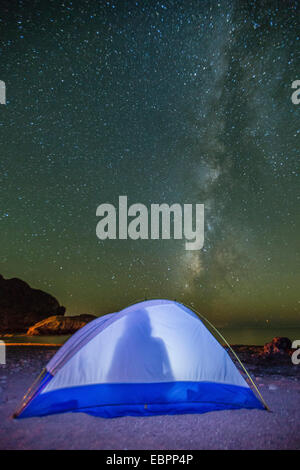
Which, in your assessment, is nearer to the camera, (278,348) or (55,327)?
(278,348)

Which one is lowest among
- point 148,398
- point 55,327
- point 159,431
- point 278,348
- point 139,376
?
point 55,327

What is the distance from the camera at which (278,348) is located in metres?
13.8

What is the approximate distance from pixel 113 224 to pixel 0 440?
28.1ft

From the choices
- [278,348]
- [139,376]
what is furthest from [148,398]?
[278,348]

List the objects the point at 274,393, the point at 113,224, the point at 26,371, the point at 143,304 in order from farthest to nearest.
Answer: the point at 113,224 → the point at 26,371 → the point at 274,393 → the point at 143,304

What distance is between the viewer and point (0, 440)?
3.89m

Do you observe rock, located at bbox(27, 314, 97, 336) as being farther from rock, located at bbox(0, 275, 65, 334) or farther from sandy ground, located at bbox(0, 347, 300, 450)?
rock, located at bbox(0, 275, 65, 334)

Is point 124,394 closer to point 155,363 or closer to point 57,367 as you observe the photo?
point 155,363

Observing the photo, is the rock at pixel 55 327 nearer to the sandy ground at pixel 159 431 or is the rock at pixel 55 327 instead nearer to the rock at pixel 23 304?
the sandy ground at pixel 159 431

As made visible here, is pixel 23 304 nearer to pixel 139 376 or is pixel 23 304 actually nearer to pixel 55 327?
pixel 55 327

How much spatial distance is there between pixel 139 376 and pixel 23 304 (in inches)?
4519

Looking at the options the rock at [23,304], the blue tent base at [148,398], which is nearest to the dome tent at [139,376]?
the blue tent base at [148,398]

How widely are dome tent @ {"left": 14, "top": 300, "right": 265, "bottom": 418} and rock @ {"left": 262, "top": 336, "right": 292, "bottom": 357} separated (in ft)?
30.6

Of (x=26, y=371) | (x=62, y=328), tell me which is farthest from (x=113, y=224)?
(x=62, y=328)
